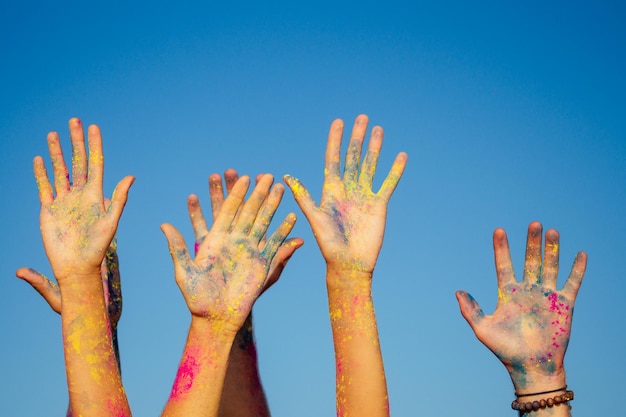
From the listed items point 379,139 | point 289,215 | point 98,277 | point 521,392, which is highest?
point 379,139

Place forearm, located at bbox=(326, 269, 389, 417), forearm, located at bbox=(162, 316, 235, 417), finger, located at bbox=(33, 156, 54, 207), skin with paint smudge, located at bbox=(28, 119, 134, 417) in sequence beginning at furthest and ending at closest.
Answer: finger, located at bbox=(33, 156, 54, 207) → forearm, located at bbox=(326, 269, 389, 417) → skin with paint smudge, located at bbox=(28, 119, 134, 417) → forearm, located at bbox=(162, 316, 235, 417)

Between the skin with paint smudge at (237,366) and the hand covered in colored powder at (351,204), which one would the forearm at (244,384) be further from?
the hand covered in colored powder at (351,204)

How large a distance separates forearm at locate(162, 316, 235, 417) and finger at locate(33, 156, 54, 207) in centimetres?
163

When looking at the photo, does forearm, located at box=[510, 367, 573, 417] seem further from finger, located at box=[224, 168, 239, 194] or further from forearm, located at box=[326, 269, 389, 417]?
finger, located at box=[224, 168, 239, 194]

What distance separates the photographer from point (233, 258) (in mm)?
8547

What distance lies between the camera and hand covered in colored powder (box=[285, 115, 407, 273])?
8.70 metres

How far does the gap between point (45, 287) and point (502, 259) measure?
4.05 meters

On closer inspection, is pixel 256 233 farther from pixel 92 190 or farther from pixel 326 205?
pixel 92 190

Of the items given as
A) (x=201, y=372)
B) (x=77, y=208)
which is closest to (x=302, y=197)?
(x=201, y=372)

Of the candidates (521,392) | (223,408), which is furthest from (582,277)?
(223,408)

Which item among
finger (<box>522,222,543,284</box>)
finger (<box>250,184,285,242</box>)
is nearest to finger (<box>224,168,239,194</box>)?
finger (<box>250,184,285,242</box>)

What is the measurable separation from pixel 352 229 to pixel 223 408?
2.41 metres

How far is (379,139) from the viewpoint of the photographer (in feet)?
30.1

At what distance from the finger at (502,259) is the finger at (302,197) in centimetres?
168
